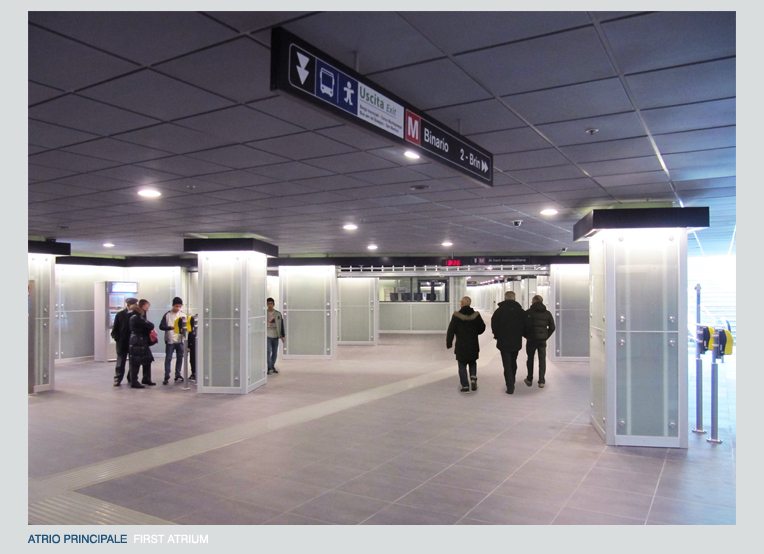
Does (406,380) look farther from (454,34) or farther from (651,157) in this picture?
(454,34)

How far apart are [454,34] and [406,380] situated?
9324 millimetres

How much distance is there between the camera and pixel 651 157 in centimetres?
504

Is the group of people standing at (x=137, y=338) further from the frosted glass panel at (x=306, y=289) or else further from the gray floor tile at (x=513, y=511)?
the gray floor tile at (x=513, y=511)

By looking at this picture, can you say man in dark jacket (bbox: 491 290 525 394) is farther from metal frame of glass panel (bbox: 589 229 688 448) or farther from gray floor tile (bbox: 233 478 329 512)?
gray floor tile (bbox: 233 478 329 512)

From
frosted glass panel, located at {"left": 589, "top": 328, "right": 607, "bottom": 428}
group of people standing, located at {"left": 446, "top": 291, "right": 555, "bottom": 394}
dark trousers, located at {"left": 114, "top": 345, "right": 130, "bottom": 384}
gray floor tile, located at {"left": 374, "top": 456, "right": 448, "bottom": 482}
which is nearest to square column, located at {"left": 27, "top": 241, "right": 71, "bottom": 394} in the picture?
dark trousers, located at {"left": 114, "top": 345, "right": 130, "bottom": 384}

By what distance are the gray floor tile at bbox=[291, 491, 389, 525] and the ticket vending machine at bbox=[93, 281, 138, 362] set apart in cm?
1243

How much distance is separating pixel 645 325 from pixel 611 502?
2729 mm

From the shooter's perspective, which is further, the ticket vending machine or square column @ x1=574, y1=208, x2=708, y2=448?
the ticket vending machine

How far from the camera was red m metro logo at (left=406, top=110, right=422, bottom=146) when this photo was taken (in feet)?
10.7

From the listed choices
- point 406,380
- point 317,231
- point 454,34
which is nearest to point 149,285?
point 317,231

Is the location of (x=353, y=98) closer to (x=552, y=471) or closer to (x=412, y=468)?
(x=412, y=468)

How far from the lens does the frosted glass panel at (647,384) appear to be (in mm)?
6473

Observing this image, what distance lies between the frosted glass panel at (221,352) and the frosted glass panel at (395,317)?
17.7m

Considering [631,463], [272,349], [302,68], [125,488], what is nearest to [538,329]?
[631,463]
